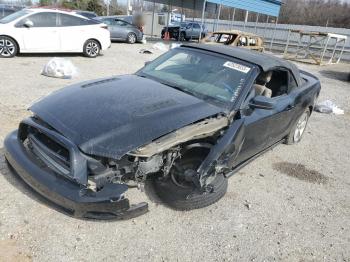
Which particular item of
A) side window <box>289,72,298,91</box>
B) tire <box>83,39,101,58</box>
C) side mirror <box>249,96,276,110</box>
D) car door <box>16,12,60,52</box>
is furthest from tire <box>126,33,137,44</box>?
side mirror <box>249,96,276,110</box>

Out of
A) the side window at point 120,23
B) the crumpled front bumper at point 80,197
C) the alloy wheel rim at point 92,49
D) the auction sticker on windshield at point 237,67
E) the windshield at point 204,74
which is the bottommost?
the alloy wheel rim at point 92,49

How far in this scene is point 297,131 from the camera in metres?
5.69

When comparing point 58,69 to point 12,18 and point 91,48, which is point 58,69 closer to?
point 12,18

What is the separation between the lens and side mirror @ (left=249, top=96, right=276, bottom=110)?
3.62 meters

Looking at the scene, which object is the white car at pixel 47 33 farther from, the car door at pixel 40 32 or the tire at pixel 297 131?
the tire at pixel 297 131

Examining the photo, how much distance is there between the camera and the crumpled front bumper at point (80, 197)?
2623mm

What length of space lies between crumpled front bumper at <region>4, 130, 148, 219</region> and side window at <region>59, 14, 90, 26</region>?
9.15 metres

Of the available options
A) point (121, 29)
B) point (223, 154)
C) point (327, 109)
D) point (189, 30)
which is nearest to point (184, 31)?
point (189, 30)

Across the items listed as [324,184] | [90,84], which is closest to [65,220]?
[90,84]

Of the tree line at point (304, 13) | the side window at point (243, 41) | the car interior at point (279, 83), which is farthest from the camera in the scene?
the tree line at point (304, 13)

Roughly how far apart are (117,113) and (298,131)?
3808 mm

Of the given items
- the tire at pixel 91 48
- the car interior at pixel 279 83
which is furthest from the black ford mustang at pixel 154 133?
the tire at pixel 91 48

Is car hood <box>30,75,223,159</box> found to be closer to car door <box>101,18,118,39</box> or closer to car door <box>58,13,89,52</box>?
car door <box>58,13,89,52</box>

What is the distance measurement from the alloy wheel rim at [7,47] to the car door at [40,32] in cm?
36
